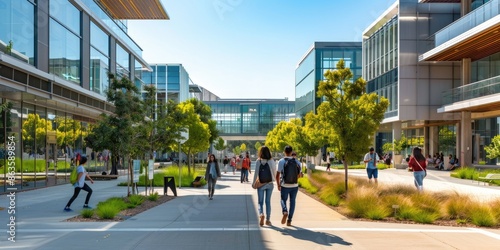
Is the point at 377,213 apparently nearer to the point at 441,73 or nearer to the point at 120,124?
the point at 120,124

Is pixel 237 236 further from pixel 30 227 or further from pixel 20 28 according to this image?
pixel 20 28

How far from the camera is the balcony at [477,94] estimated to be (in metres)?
30.5

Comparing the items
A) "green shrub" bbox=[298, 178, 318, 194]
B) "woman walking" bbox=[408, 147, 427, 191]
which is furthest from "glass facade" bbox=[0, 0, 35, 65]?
"woman walking" bbox=[408, 147, 427, 191]

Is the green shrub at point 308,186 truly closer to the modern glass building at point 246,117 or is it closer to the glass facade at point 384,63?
the glass facade at point 384,63

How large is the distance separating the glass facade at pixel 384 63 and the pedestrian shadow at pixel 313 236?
35.3m

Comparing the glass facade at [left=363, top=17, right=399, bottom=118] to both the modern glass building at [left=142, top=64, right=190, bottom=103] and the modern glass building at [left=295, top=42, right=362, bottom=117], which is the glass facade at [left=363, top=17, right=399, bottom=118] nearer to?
the modern glass building at [left=295, top=42, right=362, bottom=117]

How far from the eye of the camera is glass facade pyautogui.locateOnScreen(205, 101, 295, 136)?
95938mm

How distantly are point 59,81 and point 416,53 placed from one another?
30.8 meters

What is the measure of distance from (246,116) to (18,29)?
77.9 meters

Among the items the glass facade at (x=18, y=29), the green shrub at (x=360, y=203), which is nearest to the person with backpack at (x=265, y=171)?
the green shrub at (x=360, y=203)

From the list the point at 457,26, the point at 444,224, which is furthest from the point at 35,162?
the point at 457,26

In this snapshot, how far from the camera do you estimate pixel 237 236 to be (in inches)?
357

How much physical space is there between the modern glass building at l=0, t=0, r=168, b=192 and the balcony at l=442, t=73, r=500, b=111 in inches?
899

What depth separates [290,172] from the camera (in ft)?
33.1
